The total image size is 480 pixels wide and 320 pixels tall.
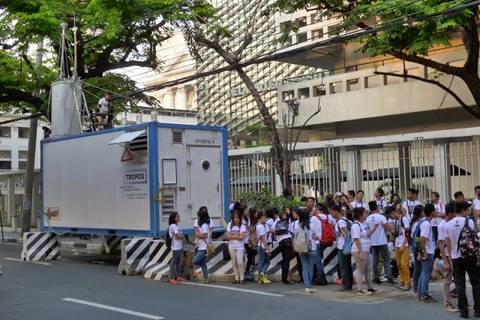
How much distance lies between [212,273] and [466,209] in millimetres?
5811

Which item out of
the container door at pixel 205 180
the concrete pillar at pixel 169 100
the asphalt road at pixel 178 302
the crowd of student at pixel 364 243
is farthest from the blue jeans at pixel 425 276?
the concrete pillar at pixel 169 100

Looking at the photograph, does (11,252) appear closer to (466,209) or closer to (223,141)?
(223,141)

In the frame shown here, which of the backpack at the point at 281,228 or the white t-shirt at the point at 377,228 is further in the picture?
the backpack at the point at 281,228

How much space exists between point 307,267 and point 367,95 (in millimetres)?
13889

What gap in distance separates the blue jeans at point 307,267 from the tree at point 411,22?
4.85 meters

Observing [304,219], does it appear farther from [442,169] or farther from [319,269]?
[442,169]

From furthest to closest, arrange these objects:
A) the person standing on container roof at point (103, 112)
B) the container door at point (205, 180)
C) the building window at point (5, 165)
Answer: the building window at point (5, 165), the person standing on container roof at point (103, 112), the container door at point (205, 180)

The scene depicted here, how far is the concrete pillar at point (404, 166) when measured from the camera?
17469 mm

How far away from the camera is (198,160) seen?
1498 centimetres

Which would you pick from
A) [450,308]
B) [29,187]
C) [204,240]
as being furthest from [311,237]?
[29,187]

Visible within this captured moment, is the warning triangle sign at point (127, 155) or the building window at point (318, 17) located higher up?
the building window at point (318, 17)

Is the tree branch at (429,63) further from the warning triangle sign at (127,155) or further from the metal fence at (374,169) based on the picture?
the warning triangle sign at (127,155)

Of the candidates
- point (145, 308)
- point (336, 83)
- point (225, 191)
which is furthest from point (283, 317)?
point (336, 83)

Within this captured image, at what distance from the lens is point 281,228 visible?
12.4 metres
